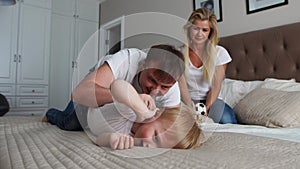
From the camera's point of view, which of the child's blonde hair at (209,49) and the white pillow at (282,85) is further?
the child's blonde hair at (209,49)

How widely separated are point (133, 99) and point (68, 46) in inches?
141

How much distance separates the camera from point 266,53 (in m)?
1.92

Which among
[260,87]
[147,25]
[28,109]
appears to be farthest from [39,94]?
[260,87]

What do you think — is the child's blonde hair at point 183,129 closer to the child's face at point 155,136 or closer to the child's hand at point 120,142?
the child's face at point 155,136

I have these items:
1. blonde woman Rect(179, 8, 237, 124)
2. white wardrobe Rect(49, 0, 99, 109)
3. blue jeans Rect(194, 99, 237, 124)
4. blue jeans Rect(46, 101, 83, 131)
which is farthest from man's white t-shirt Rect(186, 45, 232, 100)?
white wardrobe Rect(49, 0, 99, 109)

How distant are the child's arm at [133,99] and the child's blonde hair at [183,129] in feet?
0.30

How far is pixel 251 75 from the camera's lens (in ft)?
6.53

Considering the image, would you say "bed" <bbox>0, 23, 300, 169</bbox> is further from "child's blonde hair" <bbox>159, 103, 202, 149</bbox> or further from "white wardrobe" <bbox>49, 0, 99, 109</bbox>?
"white wardrobe" <bbox>49, 0, 99, 109</bbox>

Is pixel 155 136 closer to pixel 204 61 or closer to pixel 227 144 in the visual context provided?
pixel 227 144

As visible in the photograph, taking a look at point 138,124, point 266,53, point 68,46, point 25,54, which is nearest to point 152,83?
point 138,124

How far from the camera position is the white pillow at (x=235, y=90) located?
5.89 ft

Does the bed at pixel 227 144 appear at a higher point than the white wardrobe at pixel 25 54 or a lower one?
lower

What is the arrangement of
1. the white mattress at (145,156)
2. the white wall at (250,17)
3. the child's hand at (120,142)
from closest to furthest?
the white mattress at (145,156), the child's hand at (120,142), the white wall at (250,17)

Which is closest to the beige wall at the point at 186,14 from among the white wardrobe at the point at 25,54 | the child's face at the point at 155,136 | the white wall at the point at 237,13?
the white wall at the point at 237,13
